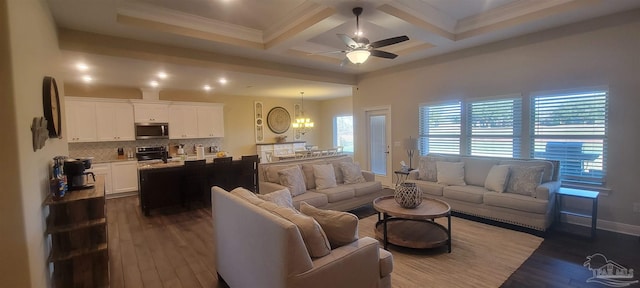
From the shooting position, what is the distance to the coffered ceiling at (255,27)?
3557mm

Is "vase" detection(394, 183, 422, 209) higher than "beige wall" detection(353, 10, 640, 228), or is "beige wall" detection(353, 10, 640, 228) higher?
"beige wall" detection(353, 10, 640, 228)

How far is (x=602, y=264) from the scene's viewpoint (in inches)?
116

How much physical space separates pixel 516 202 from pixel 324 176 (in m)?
2.70

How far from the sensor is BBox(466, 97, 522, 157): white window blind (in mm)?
4814

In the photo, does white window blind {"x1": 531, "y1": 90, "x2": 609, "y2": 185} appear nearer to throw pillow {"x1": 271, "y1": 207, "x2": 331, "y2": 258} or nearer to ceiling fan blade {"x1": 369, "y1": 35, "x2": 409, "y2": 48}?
ceiling fan blade {"x1": 369, "y1": 35, "x2": 409, "y2": 48}

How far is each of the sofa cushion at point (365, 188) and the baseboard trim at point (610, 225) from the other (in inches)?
109

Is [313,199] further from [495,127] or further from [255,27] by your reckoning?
→ [495,127]

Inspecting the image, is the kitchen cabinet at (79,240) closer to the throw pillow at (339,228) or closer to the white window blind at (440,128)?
the throw pillow at (339,228)

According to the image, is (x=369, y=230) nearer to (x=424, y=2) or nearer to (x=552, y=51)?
(x=424, y=2)

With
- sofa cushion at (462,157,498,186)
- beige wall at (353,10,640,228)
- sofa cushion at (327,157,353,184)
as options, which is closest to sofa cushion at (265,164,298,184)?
sofa cushion at (327,157,353,184)

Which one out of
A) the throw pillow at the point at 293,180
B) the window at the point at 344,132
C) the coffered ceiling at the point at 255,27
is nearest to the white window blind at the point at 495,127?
the coffered ceiling at the point at 255,27

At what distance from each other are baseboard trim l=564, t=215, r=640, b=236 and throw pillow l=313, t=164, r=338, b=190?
3475mm

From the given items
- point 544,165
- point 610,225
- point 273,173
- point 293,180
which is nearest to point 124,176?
point 273,173

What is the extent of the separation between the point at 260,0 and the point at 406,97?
386 centimetres
